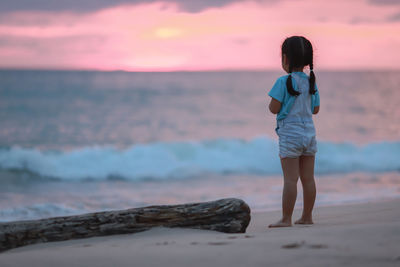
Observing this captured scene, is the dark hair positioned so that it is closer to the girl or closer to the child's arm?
the girl

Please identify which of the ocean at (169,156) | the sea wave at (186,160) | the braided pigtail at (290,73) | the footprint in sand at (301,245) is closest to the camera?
the footprint in sand at (301,245)

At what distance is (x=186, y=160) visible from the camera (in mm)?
14609

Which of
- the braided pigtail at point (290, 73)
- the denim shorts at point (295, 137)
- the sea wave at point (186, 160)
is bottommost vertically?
the sea wave at point (186, 160)

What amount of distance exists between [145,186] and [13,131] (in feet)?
42.7

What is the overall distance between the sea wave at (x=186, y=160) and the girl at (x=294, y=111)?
760 cm

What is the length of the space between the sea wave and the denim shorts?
301 inches

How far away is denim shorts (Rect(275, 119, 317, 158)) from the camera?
13.6 ft

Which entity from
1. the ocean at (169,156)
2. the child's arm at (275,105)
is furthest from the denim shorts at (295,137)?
the ocean at (169,156)

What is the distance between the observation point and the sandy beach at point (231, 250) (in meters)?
2.68

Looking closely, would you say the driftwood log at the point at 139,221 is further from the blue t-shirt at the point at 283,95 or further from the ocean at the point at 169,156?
the ocean at the point at 169,156

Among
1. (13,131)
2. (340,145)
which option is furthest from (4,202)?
(13,131)

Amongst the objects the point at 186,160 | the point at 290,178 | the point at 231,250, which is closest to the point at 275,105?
the point at 290,178

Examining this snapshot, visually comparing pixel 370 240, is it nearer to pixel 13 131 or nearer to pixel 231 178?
pixel 231 178

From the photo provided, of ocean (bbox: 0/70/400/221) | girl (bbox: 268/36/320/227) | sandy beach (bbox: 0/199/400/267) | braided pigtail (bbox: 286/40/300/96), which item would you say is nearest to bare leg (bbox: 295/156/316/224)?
girl (bbox: 268/36/320/227)
